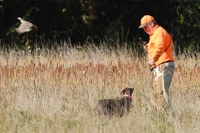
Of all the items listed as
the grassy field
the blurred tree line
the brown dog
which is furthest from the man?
the blurred tree line

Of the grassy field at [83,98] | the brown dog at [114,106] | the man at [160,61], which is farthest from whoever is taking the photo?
the man at [160,61]

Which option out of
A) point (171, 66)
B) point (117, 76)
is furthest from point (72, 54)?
point (171, 66)

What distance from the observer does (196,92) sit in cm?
1216

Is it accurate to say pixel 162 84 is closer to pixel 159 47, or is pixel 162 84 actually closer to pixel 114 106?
pixel 159 47

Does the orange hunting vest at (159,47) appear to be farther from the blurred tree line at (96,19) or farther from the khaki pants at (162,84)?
the blurred tree line at (96,19)

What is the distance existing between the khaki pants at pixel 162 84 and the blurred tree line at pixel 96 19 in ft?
41.1

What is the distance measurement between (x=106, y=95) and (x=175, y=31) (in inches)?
555

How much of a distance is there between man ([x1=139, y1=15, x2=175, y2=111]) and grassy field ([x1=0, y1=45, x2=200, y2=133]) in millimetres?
256

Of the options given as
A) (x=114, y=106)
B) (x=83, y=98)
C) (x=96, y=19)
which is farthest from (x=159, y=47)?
(x=96, y=19)

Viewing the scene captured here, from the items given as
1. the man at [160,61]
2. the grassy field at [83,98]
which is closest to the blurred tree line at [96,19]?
the grassy field at [83,98]

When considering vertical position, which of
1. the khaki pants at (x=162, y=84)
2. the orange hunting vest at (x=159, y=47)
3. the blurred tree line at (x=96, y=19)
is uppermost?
A: the blurred tree line at (x=96, y=19)

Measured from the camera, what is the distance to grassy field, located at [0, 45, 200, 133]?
30.7 ft

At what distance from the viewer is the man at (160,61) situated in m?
10.2

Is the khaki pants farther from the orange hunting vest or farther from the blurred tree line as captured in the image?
the blurred tree line
